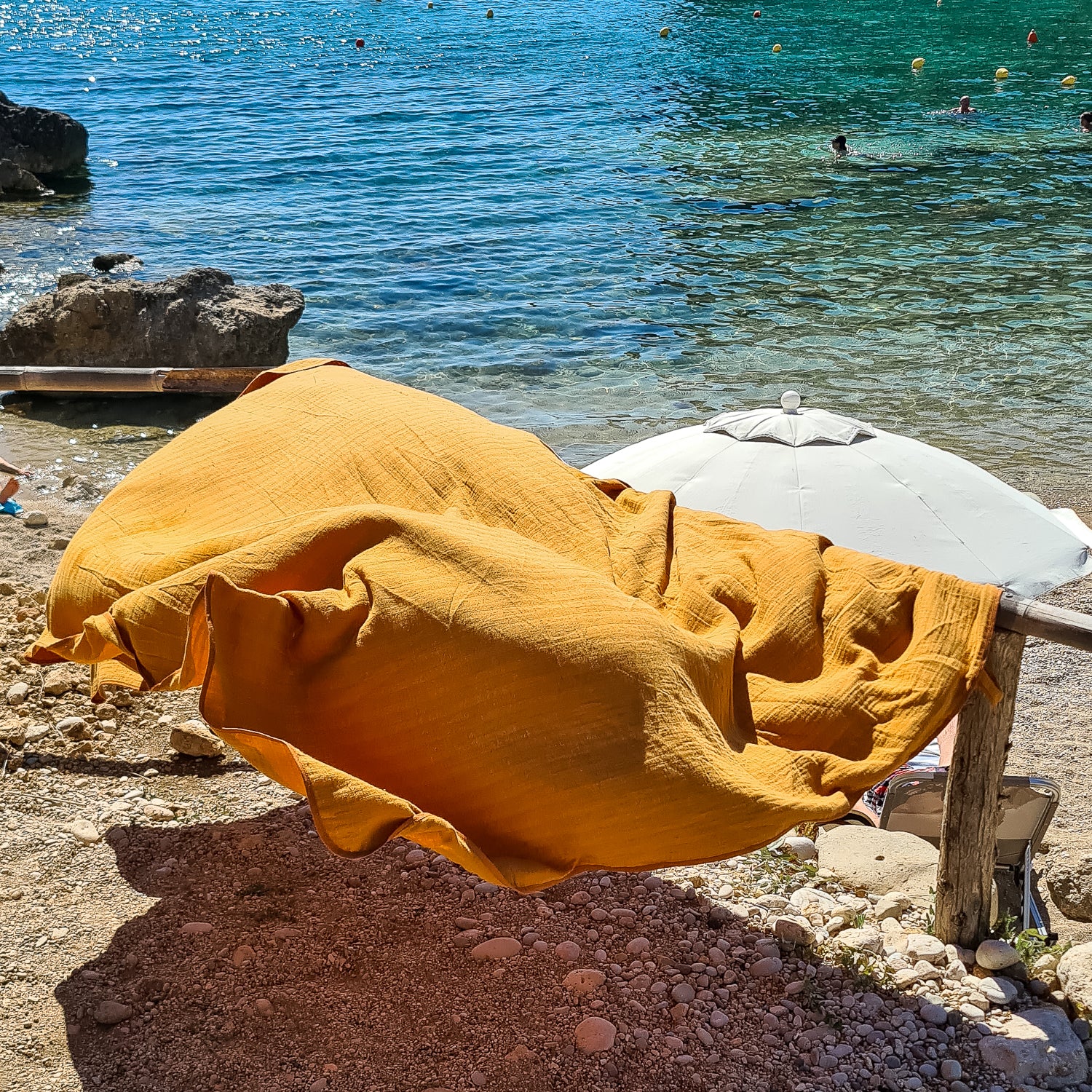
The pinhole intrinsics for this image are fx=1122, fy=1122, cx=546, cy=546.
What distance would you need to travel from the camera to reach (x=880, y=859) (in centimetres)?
429

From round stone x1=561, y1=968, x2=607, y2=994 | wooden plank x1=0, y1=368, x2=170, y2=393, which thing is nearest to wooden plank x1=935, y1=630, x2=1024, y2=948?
round stone x1=561, y1=968, x2=607, y2=994

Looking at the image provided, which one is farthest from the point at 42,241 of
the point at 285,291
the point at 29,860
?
the point at 29,860

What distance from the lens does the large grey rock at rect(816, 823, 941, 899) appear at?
13.5 feet

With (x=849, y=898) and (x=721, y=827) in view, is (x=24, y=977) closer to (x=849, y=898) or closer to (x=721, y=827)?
(x=721, y=827)

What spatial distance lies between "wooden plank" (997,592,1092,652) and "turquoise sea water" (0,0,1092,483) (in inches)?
281

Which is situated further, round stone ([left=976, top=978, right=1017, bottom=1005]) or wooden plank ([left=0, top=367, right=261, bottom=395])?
wooden plank ([left=0, top=367, right=261, bottom=395])

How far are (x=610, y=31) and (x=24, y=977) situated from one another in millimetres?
40480

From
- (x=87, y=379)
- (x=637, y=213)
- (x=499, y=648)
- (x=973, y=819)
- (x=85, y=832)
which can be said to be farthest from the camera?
(x=637, y=213)

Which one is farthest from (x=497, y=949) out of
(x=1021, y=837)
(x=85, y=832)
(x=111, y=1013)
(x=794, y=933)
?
(x=1021, y=837)

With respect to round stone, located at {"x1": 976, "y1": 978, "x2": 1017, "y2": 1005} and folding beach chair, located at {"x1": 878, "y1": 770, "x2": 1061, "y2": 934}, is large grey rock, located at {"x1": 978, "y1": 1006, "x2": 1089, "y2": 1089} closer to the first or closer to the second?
round stone, located at {"x1": 976, "y1": 978, "x2": 1017, "y2": 1005}

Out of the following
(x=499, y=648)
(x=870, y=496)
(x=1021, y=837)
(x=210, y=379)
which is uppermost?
(x=499, y=648)

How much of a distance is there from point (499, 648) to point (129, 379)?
4.35 m

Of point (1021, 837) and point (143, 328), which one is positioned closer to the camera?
point (1021, 837)

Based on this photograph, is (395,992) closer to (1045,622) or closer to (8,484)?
(1045,622)
